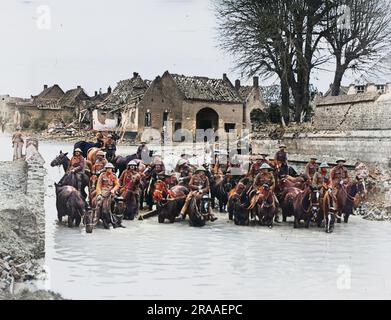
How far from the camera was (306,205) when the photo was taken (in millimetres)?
5145

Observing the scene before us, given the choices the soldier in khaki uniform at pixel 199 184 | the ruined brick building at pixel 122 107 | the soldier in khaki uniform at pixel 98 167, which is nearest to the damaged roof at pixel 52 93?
the ruined brick building at pixel 122 107

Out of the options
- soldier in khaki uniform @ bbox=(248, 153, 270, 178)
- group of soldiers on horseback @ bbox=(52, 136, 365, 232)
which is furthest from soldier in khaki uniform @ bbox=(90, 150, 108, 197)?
soldier in khaki uniform @ bbox=(248, 153, 270, 178)

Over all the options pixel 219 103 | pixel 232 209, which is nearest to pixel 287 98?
pixel 219 103

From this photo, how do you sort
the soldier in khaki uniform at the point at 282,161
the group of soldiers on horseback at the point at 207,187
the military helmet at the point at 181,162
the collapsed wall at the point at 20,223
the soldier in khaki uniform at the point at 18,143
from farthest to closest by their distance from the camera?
the soldier in khaki uniform at the point at 282,161 → the military helmet at the point at 181,162 → the group of soldiers on horseback at the point at 207,187 → the soldier in khaki uniform at the point at 18,143 → the collapsed wall at the point at 20,223

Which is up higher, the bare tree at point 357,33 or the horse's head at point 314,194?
the bare tree at point 357,33

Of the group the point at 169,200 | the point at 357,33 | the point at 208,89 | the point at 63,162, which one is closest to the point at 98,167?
the point at 63,162

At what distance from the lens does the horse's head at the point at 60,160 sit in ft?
16.3

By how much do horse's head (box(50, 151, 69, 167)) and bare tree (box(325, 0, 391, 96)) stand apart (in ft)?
7.61

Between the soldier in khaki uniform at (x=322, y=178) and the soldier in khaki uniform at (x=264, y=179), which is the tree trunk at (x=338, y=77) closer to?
the soldier in khaki uniform at (x=322, y=178)

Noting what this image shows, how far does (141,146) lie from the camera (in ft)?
16.8

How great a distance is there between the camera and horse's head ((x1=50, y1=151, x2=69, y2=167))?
4965mm

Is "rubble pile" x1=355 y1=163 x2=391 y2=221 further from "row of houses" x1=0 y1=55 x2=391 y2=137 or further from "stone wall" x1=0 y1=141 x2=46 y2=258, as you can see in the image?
"stone wall" x1=0 y1=141 x2=46 y2=258

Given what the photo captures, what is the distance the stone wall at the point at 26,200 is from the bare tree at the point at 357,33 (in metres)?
2.56

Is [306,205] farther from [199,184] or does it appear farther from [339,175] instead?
[199,184]
